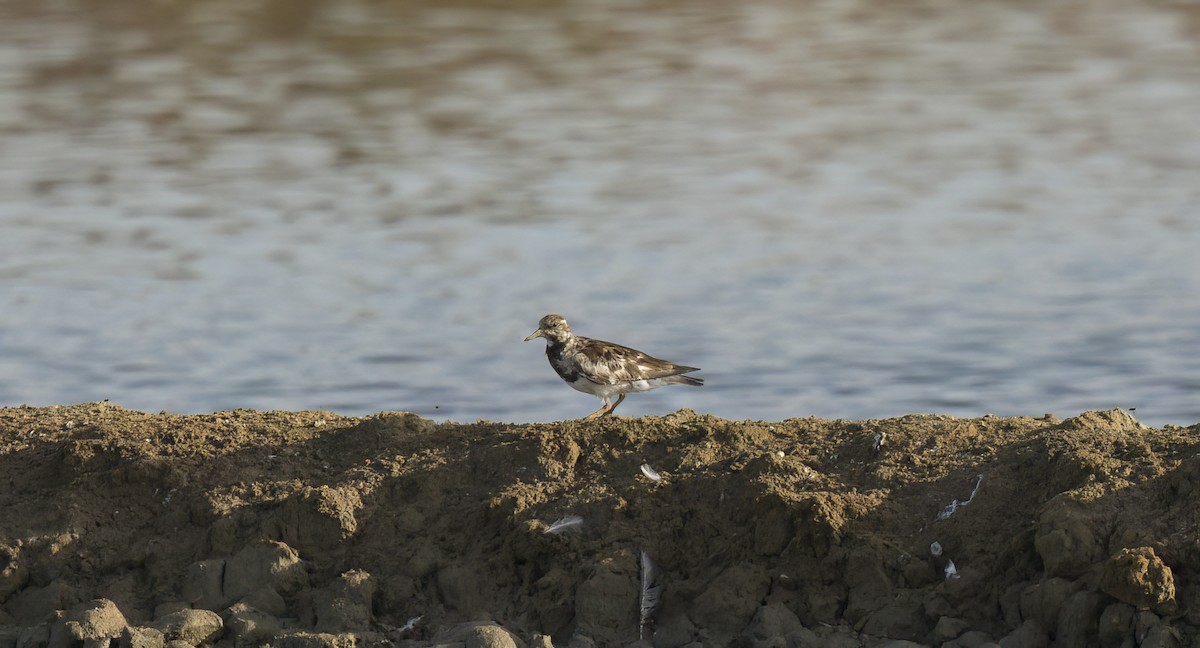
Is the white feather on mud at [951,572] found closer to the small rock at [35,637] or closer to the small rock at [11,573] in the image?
the small rock at [35,637]

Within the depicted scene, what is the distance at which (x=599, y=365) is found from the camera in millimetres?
9438

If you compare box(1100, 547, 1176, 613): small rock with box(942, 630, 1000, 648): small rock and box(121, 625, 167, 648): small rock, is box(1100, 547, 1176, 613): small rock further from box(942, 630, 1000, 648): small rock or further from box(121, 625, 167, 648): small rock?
box(121, 625, 167, 648): small rock

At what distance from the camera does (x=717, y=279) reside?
14547 millimetres

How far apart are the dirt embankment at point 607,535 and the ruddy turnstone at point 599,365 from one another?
1026mm

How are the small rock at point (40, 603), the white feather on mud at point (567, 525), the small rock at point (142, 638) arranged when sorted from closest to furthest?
the small rock at point (142, 638) < the small rock at point (40, 603) < the white feather on mud at point (567, 525)

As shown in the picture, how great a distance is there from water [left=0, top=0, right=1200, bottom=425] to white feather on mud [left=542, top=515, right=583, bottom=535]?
3610mm

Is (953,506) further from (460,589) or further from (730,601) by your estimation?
(460,589)

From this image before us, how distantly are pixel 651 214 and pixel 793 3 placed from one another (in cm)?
1527

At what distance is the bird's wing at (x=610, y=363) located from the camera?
371 inches

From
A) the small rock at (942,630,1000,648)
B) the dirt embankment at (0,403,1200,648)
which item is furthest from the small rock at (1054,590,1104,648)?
the small rock at (942,630,1000,648)

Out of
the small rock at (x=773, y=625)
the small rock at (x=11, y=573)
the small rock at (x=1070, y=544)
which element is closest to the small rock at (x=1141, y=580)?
the small rock at (x=1070, y=544)

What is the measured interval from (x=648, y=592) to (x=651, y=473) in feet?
2.22

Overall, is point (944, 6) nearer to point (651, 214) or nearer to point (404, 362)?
point (651, 214)

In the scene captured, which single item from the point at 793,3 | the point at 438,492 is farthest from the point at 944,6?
the point at 438,492
